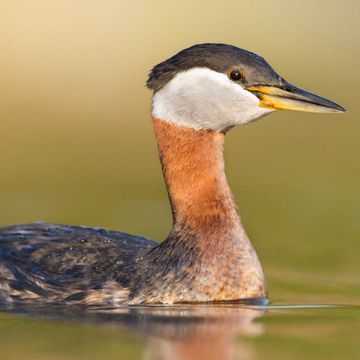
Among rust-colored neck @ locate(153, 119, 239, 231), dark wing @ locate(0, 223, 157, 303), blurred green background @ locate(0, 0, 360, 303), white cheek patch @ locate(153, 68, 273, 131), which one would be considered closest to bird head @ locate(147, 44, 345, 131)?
white cheek patch @ locate(153, 68, 273, 131)

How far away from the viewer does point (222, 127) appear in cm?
1396

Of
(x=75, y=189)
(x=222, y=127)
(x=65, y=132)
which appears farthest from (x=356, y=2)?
(x=222, y=127)

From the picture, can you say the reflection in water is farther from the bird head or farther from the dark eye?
the dark eye

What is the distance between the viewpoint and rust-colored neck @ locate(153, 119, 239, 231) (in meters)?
13.8

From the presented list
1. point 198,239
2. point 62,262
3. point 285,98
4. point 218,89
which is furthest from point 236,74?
point 62,262

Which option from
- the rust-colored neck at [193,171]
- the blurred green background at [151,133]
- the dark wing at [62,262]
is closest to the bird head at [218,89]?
the rust-colored neck at [193,171]

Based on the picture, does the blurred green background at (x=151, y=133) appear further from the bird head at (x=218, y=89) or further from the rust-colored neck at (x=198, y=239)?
the bird head at (x=218, y=89)

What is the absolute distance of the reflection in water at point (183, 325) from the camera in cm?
1095

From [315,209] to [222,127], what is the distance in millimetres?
5153

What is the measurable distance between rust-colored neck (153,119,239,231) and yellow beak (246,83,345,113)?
2.07ft

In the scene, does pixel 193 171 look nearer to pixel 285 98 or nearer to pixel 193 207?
pixel 193 207

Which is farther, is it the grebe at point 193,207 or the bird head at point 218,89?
the bird head at point 218,89

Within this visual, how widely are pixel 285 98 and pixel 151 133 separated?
1384cm

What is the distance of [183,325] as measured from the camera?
12.1 m
